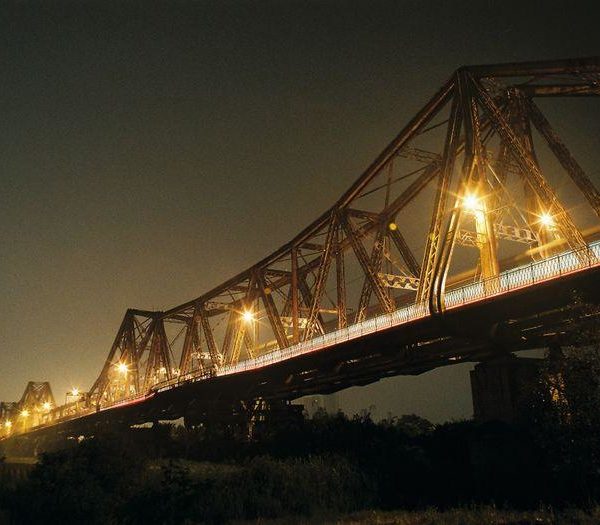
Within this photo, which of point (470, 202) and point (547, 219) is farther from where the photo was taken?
point (470, 202)

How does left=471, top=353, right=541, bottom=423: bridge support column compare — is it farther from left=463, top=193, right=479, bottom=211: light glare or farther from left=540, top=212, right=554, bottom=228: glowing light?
left=463, top=193, right=479, bottom=211: light glare

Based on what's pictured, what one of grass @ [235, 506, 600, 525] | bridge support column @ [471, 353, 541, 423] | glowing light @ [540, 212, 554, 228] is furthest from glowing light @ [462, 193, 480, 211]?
grass @ [235, 506, 600, 525]

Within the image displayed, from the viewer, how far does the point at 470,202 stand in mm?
32156

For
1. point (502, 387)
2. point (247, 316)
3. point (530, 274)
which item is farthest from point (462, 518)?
point (247, 316)

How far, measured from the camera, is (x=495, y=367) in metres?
28.8

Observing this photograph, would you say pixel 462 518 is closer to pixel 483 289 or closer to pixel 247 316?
pixel 483 289

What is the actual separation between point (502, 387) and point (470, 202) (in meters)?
9.93

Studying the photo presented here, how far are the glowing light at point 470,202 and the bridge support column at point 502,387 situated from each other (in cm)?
802

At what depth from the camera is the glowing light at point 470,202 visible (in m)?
31.9

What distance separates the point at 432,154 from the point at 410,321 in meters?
18.3

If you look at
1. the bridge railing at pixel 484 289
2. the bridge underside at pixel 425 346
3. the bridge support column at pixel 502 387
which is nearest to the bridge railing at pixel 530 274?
the bridge railing at pixel 484 289

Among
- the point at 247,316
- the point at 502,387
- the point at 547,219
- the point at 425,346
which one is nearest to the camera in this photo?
the point at 502,387

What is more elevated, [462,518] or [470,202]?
[470,202]

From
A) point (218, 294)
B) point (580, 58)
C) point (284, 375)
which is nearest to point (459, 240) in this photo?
point (580, 58)
